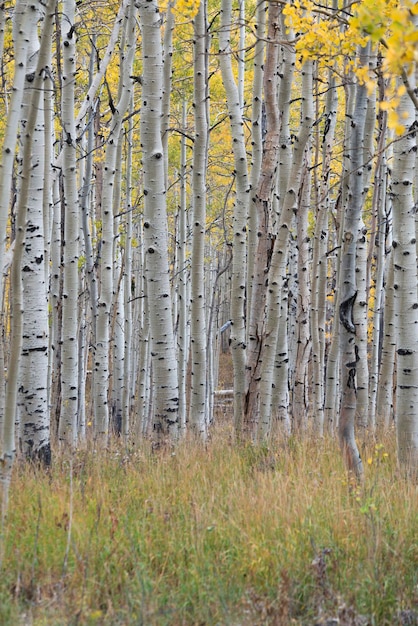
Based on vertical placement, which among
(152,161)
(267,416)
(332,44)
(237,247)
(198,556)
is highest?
(332,44)

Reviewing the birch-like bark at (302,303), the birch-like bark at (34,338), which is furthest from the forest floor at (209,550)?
the birch-like bark at (302,303)

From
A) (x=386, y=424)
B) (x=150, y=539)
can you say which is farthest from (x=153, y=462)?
(x=386, y=424)

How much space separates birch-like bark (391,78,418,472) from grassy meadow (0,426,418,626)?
1.79ft

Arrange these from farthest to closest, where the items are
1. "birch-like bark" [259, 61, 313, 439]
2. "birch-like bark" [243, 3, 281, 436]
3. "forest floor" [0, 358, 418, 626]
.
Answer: "birch-like bark" [243, 3, 281, 436] → "birch-like bark" [259, 61, 313, 439] → "forest floor" [0, 358, 418, 626]

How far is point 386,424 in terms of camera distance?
28.1 ft

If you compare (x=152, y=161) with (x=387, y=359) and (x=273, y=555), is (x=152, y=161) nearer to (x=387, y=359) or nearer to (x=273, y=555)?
(x=273, y=555)

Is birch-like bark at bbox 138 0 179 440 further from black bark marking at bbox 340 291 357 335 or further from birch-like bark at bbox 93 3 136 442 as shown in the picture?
birch-like bark at bbox 93 3 136 442

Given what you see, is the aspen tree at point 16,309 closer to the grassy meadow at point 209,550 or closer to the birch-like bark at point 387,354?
the grassy meadow at point 209,550

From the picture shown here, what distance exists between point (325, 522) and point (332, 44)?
11.4 feet

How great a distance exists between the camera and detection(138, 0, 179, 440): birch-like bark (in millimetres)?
5840

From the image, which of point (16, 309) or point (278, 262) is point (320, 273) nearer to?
point (278, 262)

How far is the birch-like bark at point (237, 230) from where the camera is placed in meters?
6.93

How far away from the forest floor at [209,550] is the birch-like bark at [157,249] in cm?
110

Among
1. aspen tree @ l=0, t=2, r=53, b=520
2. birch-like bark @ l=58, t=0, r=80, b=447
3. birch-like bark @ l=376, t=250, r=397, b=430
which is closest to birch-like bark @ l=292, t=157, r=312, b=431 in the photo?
birch-like bark @ l=376, t=250, r=397, b=430
